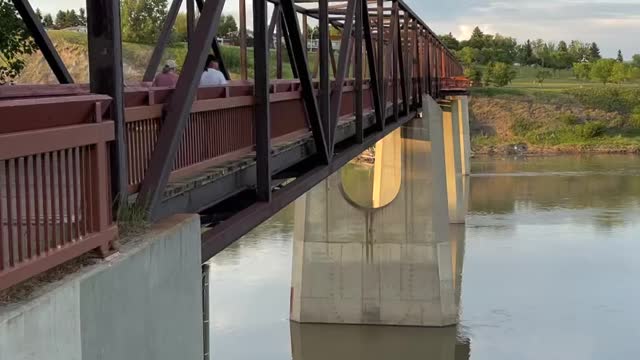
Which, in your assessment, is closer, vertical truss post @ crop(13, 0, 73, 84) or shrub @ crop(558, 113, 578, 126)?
vertical truss post @ crop(13, 0, 73, 84)

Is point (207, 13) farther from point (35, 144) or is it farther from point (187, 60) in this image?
point (35, 144)

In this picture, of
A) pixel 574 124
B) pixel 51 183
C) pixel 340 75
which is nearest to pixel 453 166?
pixel 340 75

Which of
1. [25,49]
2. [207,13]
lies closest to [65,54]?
[25,49]

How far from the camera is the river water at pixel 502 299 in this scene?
2320 cm

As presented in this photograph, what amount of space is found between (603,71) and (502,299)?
10438cm

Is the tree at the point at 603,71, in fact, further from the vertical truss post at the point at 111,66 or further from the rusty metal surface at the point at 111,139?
the vertical truss post at the point at 111,66

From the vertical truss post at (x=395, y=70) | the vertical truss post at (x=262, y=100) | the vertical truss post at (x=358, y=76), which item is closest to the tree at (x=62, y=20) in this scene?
the vertical truss post at (x=395, y=70)

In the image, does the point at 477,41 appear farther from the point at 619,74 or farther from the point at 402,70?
the point at 402,70

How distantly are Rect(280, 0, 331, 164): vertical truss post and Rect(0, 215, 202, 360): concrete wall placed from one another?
334cm

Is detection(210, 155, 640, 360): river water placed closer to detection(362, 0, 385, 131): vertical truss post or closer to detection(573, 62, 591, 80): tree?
detection(362, 0, 385, 131): vertical truss post

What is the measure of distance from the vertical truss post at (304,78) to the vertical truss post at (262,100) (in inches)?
21.6

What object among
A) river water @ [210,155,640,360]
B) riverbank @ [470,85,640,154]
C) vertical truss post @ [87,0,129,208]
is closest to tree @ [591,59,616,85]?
riverbank @ [470,85,640,154]

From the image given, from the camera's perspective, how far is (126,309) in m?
3.85

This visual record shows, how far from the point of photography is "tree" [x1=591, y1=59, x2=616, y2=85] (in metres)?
122
